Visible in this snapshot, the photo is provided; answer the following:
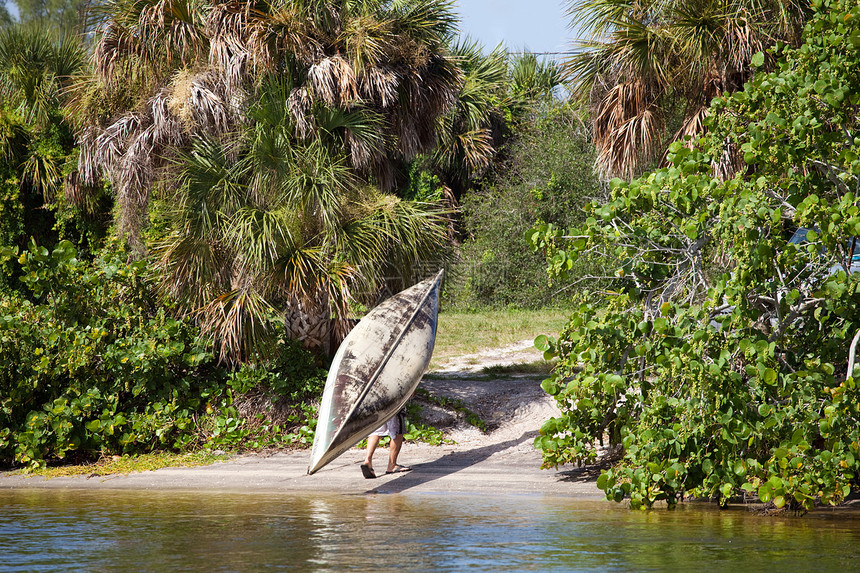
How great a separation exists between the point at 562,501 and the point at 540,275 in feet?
45.1

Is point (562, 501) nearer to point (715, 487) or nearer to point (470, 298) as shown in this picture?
point (715, 487)

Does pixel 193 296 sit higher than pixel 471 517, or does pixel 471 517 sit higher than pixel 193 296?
pixel 193 296

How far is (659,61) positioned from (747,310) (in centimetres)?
472

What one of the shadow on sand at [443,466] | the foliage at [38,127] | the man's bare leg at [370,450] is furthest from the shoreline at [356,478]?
the foliage at [38,127]

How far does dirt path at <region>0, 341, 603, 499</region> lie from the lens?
914 cm

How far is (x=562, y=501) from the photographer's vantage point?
837 cm

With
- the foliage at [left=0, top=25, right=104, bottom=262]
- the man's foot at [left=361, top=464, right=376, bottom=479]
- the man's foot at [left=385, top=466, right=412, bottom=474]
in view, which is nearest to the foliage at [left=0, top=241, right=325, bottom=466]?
the man's foot at [left=385, top=466, right=412, bottom=474]

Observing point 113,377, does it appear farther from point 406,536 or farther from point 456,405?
point 406,536

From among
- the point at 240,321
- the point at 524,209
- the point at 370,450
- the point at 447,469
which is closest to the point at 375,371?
the point at 370,450

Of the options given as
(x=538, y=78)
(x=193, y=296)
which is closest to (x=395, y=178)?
(x=193, y=296)

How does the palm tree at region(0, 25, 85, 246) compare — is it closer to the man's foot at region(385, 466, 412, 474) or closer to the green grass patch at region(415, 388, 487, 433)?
the green grass patch at region(415, 388, 487, 433)

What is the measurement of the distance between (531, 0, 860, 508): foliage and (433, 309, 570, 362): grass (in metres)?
7.25

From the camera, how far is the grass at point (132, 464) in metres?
10.1

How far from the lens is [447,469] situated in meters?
9.81
